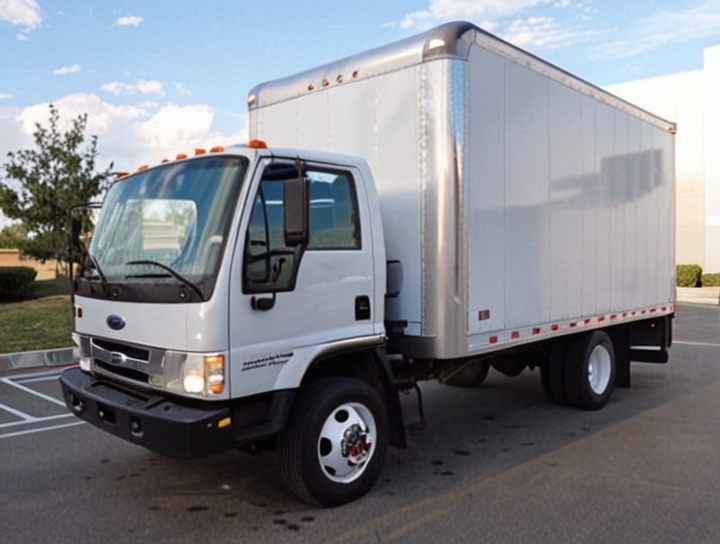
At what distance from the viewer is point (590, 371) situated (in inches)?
297

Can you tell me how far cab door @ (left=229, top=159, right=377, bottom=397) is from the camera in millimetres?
4082

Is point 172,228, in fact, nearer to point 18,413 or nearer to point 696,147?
point 18,413

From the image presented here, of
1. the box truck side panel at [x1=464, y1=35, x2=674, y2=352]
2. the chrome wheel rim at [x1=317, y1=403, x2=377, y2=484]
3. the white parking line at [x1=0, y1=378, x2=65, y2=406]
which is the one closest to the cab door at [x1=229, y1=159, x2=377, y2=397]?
the chrome wheel rim at [x1=317, y1=403, x2=377, y2=484]

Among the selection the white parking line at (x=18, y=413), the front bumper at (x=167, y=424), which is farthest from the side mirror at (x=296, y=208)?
the white parking line at (x=18, y=413)

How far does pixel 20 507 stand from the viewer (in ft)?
15.4

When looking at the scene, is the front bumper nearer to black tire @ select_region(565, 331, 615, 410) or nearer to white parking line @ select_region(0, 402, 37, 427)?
white parking line @ select_region(0, 402, 37, 427)

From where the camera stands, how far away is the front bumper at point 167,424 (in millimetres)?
3877

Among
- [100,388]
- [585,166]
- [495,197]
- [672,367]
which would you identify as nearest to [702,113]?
[672,367]

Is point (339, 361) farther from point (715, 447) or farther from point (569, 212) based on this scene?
point (715, 447)

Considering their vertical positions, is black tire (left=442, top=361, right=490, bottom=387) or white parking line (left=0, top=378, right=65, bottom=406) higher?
black tire (left=442, top=361, right=490, bottom=387)

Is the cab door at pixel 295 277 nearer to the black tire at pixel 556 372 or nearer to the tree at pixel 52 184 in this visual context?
the black tire at pixel 556 372

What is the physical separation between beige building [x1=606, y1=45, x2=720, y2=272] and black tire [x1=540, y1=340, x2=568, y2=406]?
77.3 ft

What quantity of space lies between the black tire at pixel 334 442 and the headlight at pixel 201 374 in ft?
2.20

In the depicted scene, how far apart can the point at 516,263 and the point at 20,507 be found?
426cm
